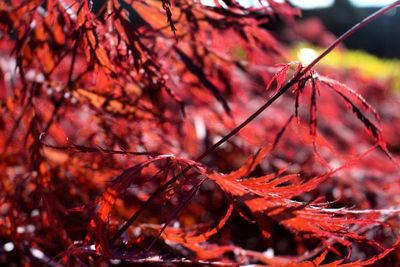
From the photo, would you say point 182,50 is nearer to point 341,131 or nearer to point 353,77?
point 341,131

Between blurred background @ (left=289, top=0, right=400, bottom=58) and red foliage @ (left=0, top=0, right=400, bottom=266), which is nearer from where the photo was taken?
red foliage @ (left=0, top=0, right=400, bottom=266)

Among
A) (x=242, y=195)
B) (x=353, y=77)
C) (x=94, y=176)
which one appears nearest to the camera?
(x=242, y=195)

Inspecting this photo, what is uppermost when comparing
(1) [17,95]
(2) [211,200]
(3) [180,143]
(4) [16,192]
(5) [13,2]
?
(5) [13,2]

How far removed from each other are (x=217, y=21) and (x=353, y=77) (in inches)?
110

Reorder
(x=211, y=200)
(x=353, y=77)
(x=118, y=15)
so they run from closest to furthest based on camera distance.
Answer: (x=118, y=15), (x=211, y=200), (x=353, y=77)

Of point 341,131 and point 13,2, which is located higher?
point 13,2

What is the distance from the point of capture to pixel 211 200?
136 centimetres

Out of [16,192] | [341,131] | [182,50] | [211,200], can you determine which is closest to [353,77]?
[341,131]

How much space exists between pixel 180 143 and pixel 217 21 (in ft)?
1.49

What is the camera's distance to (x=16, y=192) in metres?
0.80

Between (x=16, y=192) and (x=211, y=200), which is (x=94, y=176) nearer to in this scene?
(x=16, y=192)

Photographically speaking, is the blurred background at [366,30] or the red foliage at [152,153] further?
the blurred background at [366,30]

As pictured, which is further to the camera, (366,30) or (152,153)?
(366,30)

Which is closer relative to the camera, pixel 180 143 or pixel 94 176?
pixel 94 176
